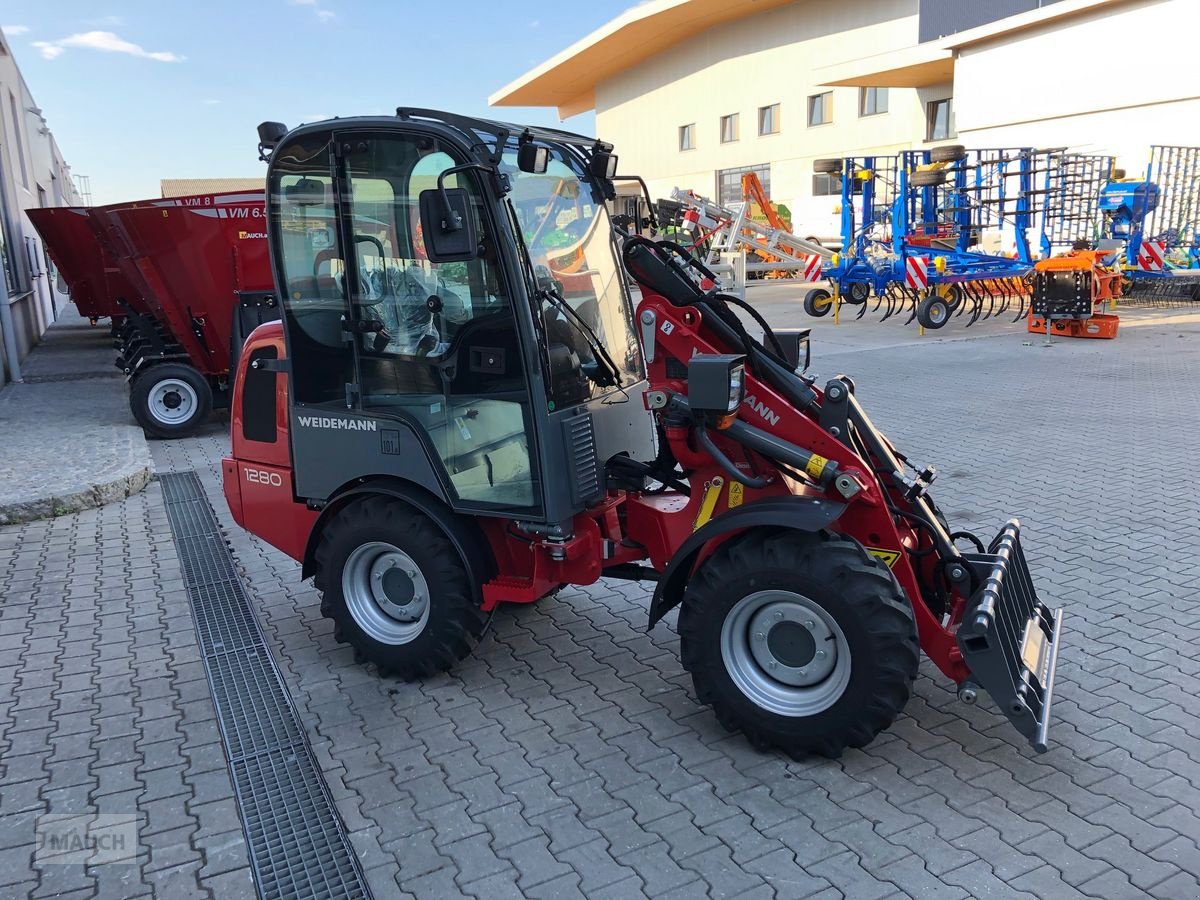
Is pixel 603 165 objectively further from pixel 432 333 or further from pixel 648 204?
pixel 432 333

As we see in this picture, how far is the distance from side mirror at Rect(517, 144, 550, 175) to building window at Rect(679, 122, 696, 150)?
4575 centimetres

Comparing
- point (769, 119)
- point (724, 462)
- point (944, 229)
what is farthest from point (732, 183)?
point (724, 462)

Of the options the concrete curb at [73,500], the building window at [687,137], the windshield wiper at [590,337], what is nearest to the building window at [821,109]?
the building window at [687,137]

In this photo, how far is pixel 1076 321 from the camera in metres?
14.6

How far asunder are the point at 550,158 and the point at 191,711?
2.84 meters

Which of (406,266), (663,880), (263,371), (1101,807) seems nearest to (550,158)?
(406,266)

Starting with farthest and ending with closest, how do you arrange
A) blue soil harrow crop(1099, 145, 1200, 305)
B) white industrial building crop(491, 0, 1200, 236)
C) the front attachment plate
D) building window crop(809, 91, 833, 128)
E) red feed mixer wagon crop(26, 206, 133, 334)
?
building window crop(809, 91, 833, 128)
white industrial building crop(491, 0, 1200, 236)
blue soil harrow crop(1099, 145, 1200, 305)
red feed mixer wagon crop(26, 206, 133, 334)
the front attachment plate

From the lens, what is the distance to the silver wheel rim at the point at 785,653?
10.8 feet

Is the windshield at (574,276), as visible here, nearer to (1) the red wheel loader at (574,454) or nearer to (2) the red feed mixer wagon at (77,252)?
(1) the red wheel loader at (574,454)

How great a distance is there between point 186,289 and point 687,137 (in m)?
41.6

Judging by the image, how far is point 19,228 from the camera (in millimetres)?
16266

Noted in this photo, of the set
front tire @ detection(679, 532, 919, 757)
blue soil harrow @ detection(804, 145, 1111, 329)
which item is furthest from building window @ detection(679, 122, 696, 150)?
front tire @ detection(679, 532, 919, 757)

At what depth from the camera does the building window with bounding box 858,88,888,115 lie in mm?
34688

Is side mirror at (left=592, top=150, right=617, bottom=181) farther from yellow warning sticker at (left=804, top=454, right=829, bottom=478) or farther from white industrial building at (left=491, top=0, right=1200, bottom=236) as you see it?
white industrial building at (left=491, top=0, right=1200, bottom=236)
